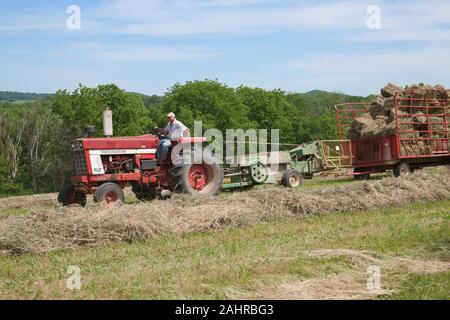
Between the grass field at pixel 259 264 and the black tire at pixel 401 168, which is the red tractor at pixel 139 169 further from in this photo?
the black tire at pixel 401 168

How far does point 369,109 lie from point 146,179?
8843 mm

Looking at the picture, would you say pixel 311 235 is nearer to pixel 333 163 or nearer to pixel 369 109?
pixel 333 163

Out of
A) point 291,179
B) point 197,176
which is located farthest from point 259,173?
point 197,176

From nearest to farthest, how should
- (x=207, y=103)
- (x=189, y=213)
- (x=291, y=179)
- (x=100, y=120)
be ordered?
(x=189, y=213) → (x=291, y=179) → (x=100, y=120) → (x=207, y=103)

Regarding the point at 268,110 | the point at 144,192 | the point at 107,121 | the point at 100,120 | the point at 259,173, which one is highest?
the point at 268,110

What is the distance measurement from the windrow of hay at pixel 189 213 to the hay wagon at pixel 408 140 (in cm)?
497

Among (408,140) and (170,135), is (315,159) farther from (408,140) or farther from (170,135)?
(170,135)

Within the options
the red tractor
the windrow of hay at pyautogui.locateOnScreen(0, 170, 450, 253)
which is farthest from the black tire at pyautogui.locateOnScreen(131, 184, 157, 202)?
the windrow of hay at pyautogui.locateOnScreen(0, 170, 450, 253)

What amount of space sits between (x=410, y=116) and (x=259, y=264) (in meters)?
11.8

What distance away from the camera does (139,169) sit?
39.2 ft

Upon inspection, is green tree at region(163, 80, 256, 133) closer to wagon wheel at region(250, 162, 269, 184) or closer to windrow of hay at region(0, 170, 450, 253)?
wagon wheel at region(250, 162, 269, 184)

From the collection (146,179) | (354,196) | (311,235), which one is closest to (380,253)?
(311,235)
